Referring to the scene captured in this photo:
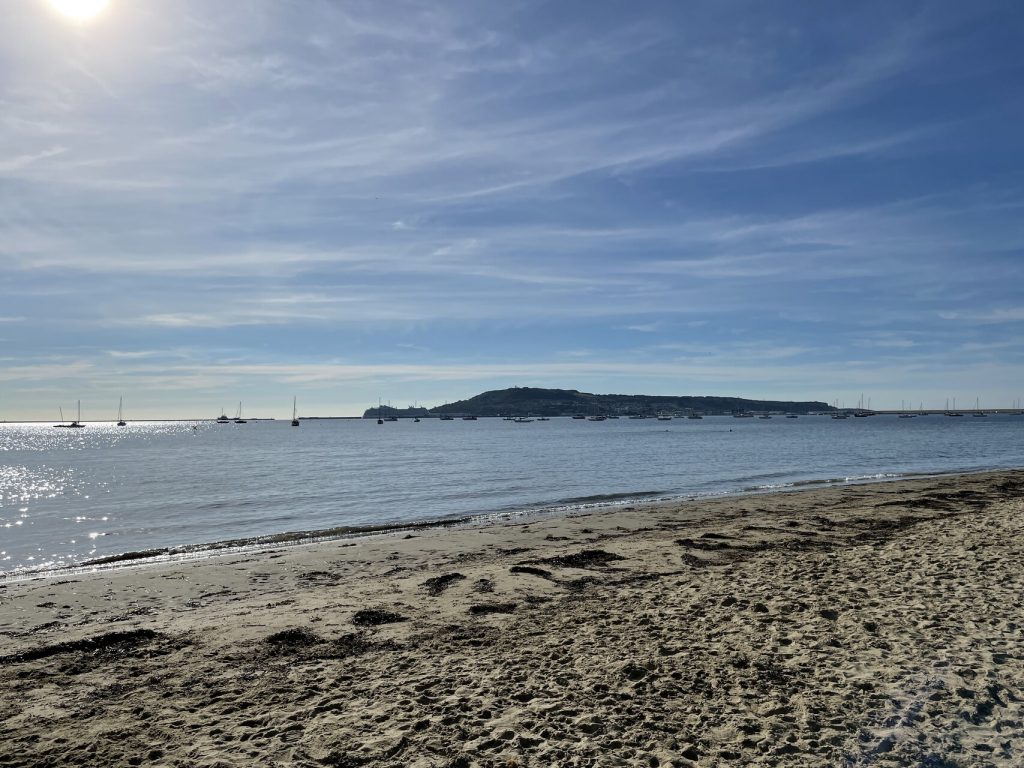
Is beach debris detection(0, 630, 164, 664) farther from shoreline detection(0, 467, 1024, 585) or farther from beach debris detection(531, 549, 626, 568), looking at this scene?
beach debris detection(531, 549, 626, 568)

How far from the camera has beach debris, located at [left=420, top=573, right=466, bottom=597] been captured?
11695 millimetres

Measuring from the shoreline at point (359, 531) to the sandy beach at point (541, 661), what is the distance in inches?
79.9

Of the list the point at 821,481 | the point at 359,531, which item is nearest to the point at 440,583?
the point at 359,531

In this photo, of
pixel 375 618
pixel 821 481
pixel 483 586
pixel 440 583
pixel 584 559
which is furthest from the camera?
pixel 821 481

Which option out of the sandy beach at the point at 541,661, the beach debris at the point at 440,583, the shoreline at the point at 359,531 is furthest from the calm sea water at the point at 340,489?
the beach debris at the point at 440,583

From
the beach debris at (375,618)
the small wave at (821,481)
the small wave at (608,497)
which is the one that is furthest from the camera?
the small wave at (821,481)

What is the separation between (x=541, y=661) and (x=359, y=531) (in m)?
14.1

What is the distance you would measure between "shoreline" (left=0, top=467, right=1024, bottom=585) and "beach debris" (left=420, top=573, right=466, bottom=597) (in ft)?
23.3

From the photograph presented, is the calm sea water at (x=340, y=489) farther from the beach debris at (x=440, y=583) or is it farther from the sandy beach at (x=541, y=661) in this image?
the beach debris at (x=440, y=583)

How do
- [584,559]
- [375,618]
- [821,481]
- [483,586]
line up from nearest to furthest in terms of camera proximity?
[375,618]
[483,586]
[584,559]
[821,481]

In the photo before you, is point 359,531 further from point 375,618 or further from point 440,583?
point 375,618

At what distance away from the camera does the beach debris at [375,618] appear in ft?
31.7

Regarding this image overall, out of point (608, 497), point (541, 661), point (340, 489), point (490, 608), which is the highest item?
point (541, 661)

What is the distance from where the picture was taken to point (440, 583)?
12289 millimetres
